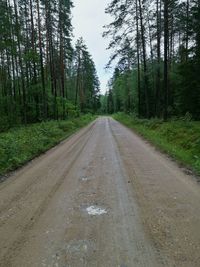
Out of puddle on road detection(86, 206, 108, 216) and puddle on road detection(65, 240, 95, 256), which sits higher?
puddle on road detection(86, 206, 108, 216)

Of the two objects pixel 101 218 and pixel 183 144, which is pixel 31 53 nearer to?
pixel 183 144

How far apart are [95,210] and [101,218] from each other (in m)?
0.41

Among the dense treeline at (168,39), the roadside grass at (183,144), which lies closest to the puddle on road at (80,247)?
the roadside grass at (183,144)

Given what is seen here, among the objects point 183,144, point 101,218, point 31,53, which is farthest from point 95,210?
point 31,53

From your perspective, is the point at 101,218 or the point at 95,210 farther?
the point at 95,210

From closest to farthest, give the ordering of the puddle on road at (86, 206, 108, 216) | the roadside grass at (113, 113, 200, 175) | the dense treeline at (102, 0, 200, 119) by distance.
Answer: the puddle on road at (86, 206, 108, 216) → the roadside grass at (113, 113, 200, 175) → the dense treeline at (102, 0, 200, 119)

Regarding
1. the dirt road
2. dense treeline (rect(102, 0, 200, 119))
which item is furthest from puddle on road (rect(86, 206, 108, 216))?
dense treeline (rect(102, 0, 200, 119))

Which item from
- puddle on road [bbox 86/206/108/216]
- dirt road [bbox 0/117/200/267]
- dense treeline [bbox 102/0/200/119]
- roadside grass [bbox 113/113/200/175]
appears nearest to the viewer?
dirt road [bbox 0/117/200/267]

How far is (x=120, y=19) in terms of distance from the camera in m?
25.4

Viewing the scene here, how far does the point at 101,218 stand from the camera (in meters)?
4.70

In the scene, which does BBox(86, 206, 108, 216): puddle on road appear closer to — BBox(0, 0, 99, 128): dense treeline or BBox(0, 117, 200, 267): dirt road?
BBox(0, 117, 200, 267): dirt road

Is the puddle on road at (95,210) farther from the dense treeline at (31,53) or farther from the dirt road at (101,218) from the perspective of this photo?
the dense treeline at (31,53)

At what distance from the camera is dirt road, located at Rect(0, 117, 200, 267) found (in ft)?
11.5

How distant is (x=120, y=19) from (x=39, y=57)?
791cm
